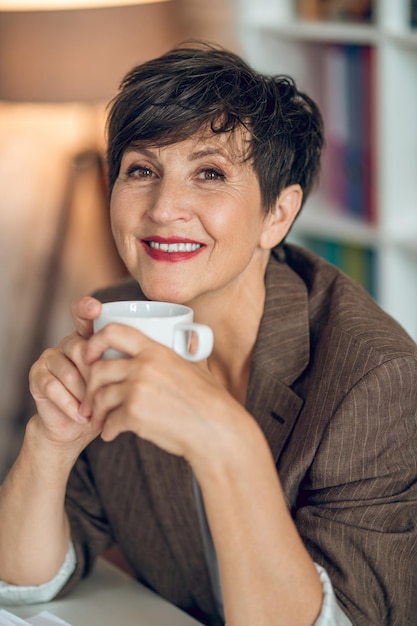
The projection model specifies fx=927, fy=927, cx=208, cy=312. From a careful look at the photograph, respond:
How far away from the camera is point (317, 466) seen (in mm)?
1327

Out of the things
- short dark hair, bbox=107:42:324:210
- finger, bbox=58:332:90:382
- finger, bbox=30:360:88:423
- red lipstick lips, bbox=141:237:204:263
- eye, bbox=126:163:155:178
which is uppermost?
short dark hair, bbox=107:42:324:210

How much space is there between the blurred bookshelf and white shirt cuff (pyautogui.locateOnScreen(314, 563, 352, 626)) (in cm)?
169

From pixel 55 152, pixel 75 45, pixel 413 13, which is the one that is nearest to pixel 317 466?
pixel 75 45

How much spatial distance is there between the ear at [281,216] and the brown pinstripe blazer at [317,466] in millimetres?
78

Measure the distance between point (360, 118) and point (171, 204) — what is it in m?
1.60

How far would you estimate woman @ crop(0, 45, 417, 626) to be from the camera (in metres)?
1.10

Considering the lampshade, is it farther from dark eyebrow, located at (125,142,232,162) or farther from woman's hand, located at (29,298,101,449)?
woman's hand, located at (29,298,101,449)

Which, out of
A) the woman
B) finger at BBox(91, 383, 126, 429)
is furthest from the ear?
finger at BBox(91, 383, 126, 429)

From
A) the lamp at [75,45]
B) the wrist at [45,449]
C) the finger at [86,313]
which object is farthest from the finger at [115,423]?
the lamp at [75,45]

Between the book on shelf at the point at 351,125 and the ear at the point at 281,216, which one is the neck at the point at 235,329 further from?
the book on shelf at the point at 351,125

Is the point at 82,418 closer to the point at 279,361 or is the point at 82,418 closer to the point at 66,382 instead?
the point at 66,382

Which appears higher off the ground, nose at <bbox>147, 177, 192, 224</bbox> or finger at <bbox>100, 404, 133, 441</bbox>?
nose at <bbox>147, 177, 192, 224</bbox>

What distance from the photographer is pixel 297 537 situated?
115 centimetres

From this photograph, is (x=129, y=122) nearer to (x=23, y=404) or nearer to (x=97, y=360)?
(x=97, y=360)
